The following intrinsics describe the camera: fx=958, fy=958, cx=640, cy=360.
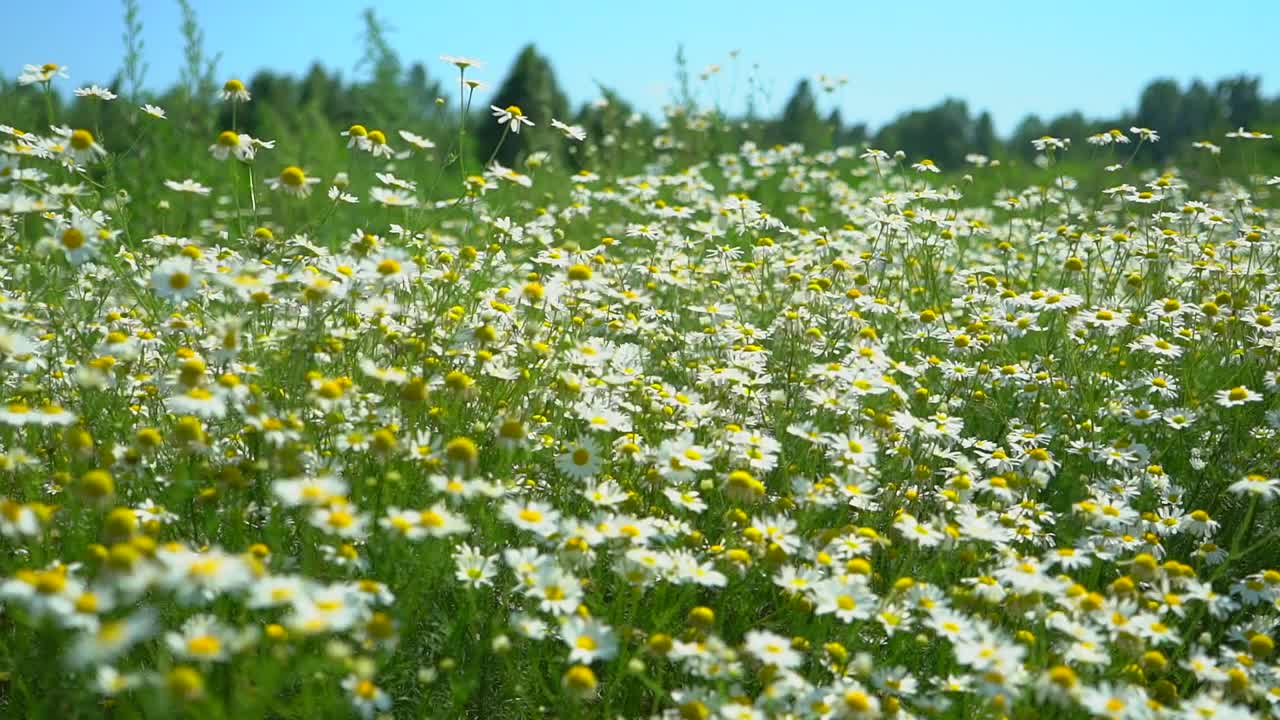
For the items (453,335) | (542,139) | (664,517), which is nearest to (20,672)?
(453,335)

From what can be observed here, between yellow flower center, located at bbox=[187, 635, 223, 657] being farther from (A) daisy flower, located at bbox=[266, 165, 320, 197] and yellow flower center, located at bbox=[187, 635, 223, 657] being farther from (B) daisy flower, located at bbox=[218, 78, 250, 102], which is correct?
(B) daisy flower, located at bbox=[218, 78, 250, 102]

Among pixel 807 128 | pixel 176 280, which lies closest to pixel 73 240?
pixel 176 280

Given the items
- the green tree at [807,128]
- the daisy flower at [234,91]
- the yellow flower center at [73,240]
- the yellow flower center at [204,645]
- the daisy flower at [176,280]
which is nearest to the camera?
the yellow flower center at [204,645]

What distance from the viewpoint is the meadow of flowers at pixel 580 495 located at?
2.22 m

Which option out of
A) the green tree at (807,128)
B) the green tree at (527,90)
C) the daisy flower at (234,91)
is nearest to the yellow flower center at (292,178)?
the daisy flower at (234,91)

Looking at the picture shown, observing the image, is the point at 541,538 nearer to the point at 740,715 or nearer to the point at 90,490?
the point at 740,715

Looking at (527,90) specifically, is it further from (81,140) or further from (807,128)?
(81,140)

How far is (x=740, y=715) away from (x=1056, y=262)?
5283 mm

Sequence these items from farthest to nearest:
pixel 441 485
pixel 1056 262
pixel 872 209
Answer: pixel 1056 262, pixel 872 209, pixel 441 485

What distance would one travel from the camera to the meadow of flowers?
7.28ft

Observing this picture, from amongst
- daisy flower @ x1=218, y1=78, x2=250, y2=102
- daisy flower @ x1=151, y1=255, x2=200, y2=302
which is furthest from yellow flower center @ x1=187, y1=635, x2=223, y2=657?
daisy flower @ x1=218, y1=78, x2=250, y2=102

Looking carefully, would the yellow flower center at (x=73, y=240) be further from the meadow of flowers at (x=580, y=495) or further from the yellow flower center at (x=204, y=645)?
the yellow flower center at (x=204, y=645)

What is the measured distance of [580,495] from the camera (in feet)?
10.6

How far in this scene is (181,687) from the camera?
1.59 m
